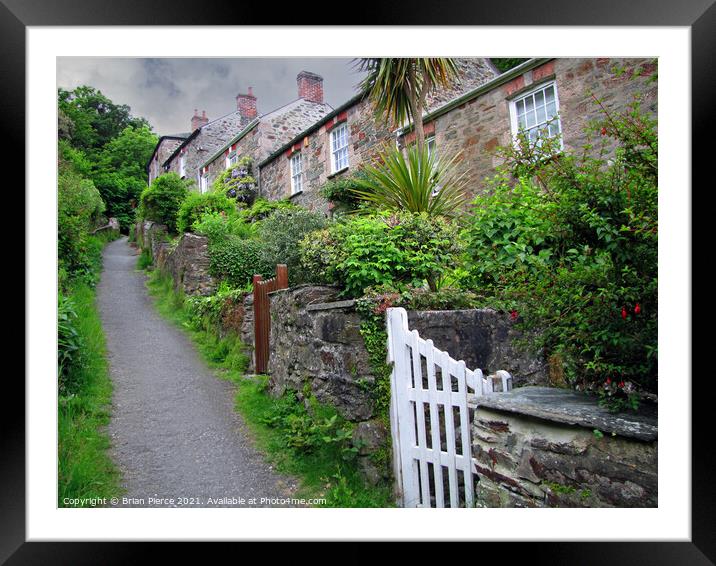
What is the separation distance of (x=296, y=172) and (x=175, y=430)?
1071 cm

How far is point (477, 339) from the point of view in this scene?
384 cm

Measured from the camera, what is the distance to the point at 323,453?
13.3 ft

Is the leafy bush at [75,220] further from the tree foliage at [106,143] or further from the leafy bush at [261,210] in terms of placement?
the leafy bush at [261,210]

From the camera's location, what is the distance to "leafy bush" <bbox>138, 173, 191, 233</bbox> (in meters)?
12.9

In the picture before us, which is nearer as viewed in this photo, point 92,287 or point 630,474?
point 630,474

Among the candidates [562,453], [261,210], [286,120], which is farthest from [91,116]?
[286,120]

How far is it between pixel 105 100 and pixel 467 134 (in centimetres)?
657

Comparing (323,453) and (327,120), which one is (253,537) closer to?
(323,453)

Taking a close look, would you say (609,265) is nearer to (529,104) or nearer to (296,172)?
(529,104)

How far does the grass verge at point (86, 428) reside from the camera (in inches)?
122

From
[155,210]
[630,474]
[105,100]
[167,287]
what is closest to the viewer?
[630,474]

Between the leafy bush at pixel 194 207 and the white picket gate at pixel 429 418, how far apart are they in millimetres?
10348
